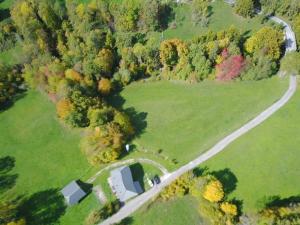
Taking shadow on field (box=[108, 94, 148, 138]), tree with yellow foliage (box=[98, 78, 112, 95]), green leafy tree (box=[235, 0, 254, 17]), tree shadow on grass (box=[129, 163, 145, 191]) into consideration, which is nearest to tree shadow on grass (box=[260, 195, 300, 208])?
tree shadow on grass (box=[129, 163, 145, 191])

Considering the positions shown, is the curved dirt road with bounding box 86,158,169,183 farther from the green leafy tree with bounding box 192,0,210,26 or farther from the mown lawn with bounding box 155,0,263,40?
the green leafy tree with bounding box 192,0,210,26

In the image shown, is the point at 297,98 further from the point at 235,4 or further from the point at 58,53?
the point at 58,53

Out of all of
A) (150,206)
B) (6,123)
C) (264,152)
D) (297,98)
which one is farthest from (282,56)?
(6,123)

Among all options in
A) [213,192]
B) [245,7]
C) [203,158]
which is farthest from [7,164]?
[245,7]

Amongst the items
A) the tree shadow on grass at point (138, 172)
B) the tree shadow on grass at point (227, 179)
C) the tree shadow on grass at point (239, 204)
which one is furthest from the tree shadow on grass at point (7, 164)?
the tree shadow on grass at point (239, 204)

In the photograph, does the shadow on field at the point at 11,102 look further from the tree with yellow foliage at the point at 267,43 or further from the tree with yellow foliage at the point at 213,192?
the tree with yellow foliage at the point at 267,43

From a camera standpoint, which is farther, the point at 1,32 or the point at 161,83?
the point at 1,32
